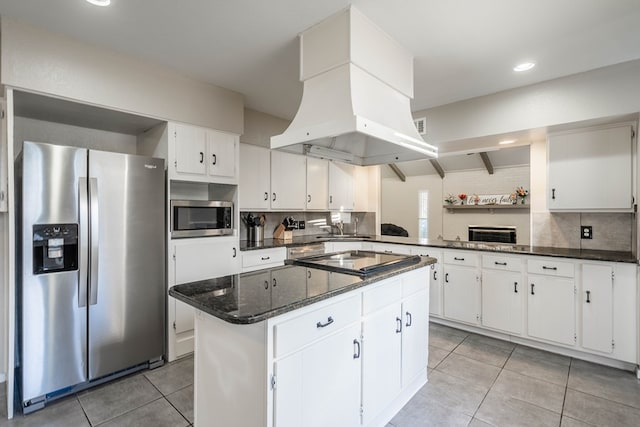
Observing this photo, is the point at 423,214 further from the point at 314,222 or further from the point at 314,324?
the point at 314,324

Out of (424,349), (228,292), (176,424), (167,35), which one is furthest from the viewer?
(424,349)

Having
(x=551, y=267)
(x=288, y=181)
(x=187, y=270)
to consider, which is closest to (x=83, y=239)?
(x=187, y=270)

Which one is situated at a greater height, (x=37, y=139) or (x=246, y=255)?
(x=37, y=139)

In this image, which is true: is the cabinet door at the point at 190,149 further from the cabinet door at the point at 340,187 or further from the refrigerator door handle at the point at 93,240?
the cabinet door at the point at 340,187

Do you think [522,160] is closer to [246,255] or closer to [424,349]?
[424,349]

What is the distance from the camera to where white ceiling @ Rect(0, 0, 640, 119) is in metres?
1.92

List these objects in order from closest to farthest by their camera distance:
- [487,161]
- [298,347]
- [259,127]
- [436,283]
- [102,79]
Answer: [298,347] < [102,79] < [436,283] < [259,127] < [487,161]

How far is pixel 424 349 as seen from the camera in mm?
2426

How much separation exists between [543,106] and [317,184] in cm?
281

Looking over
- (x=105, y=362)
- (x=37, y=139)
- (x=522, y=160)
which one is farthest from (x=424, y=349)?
(x=522, y=160)

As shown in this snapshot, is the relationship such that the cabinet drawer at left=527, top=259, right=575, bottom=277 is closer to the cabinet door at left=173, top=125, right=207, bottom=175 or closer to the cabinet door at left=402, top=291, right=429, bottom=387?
the cabinet door at left=402, top=291, right=429, bottom=387

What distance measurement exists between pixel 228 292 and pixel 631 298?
3.30 meters

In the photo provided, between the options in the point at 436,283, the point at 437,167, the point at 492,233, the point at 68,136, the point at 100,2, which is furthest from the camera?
the point at 437,167

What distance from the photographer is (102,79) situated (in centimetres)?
241
